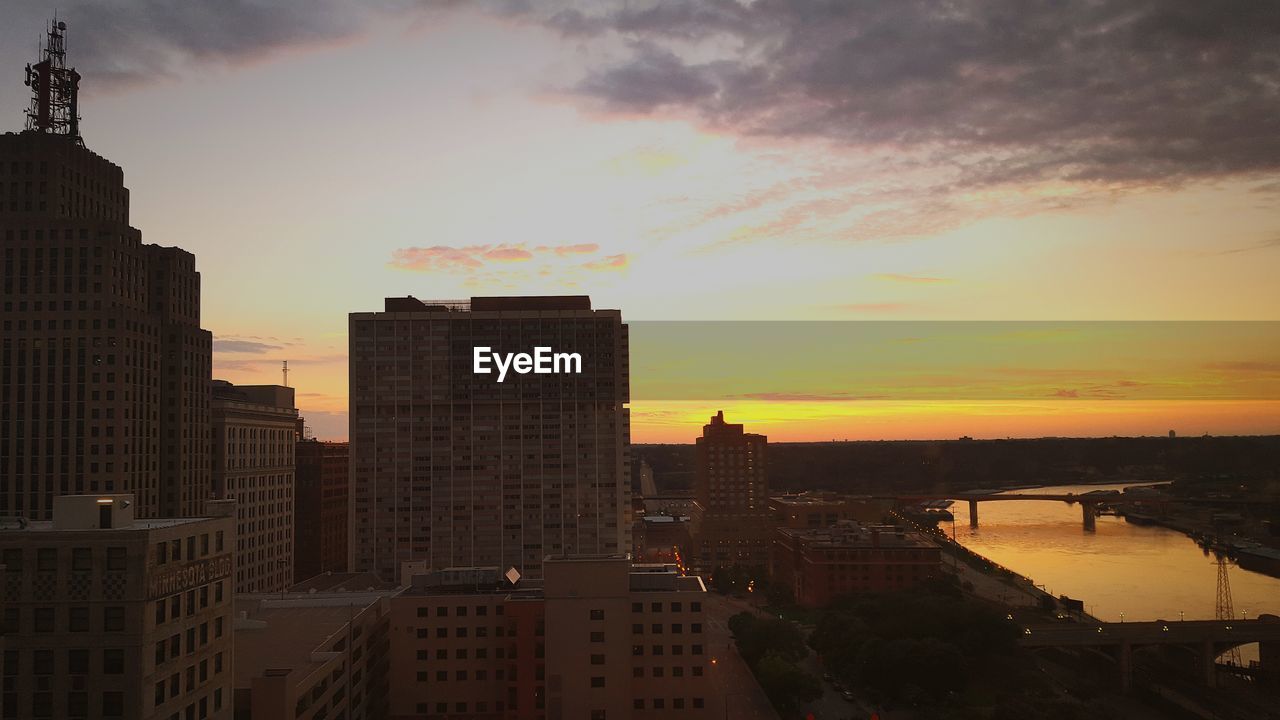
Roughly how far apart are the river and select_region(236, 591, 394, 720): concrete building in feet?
211

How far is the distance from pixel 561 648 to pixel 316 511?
58208mm

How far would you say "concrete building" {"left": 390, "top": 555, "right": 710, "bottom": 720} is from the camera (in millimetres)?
34000

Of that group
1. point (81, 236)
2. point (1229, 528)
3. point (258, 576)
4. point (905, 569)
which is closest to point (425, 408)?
point (258, 576)

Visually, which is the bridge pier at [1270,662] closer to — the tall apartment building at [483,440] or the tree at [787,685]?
the tree at [787,685]

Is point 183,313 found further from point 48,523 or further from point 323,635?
point 48,523

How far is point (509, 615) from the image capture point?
36125mm

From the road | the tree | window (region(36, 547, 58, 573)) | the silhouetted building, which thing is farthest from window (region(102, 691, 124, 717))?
the silhouetted building

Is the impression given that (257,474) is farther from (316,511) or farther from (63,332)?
(63,332)

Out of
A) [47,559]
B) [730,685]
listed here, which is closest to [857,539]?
[730,685]

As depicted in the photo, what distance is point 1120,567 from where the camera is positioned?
10338 cm

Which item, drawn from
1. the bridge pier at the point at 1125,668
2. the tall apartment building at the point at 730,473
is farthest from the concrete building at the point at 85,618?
the tall apartment building at the point at 730,473

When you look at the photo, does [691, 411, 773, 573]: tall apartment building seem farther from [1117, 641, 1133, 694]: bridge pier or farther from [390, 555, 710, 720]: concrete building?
[390, 555, 710, 720]: concrete building

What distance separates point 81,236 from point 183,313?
7.85m

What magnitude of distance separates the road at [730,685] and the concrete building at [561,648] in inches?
88.2
